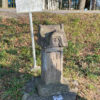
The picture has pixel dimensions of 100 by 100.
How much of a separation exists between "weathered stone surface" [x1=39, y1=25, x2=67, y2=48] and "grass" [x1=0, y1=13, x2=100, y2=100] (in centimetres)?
140

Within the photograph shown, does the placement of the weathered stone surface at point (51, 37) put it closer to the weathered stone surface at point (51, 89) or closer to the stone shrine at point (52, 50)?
the stone shrine at point (52, 50)

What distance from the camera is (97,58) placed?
4844mm

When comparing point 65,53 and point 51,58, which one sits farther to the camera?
point 65,53

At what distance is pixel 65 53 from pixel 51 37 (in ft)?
8.69

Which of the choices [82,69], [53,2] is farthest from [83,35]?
[53,2]

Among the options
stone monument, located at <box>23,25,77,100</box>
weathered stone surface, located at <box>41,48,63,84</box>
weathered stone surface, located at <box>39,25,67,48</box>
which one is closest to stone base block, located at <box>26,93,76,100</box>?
stone monument, located at <box>23,25,77,100</box>

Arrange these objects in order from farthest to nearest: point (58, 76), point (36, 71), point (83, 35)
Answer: point (83, 35) < point (36, 71) < point (58, 76)

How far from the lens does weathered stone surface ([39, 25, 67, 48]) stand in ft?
8.46

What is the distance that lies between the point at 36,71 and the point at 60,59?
1422 millimetres

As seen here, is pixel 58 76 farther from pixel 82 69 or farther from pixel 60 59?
pixel 82 69

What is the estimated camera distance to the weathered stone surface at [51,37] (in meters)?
2.58

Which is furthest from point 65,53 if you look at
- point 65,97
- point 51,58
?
point 51,58

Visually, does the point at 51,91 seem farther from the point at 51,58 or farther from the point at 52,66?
the point at 51,58

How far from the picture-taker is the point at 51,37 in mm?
2564
